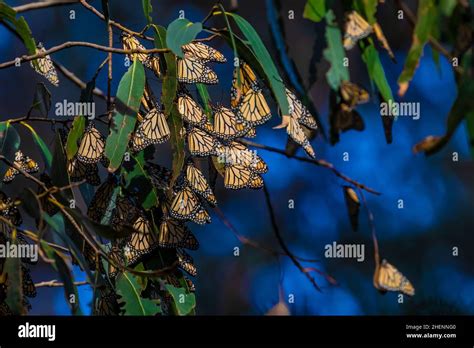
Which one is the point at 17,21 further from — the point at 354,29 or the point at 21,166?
the point at 354,29

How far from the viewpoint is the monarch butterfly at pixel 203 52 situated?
1.90m

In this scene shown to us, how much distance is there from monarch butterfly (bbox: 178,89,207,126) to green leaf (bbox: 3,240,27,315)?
46cm

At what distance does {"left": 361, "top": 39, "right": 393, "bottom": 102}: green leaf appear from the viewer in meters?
1.56

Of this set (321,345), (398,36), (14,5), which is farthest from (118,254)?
(398,36)

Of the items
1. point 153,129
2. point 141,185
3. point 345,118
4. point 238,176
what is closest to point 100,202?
point 141,185

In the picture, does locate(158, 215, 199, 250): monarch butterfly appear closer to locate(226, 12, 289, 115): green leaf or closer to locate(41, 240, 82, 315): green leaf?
locate(41, 240, 82, 315): green leaf

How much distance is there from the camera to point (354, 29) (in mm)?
Answer: 1478

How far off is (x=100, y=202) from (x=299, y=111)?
0.47m

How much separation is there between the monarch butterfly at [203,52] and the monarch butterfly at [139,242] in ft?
1.22

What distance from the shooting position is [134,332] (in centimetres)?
206

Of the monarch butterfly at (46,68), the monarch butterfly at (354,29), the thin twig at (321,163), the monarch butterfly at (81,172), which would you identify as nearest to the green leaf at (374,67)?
the monarch butterfly at (354,29)

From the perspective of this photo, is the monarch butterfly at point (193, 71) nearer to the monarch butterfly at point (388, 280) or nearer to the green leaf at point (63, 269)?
the green leaf at point (63, 269)

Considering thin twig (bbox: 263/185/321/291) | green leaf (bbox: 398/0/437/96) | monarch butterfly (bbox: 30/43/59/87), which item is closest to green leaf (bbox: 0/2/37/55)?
monarch butterfly (bbox: 30/43/59/87)

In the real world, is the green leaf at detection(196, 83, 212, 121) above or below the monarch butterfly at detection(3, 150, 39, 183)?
above
